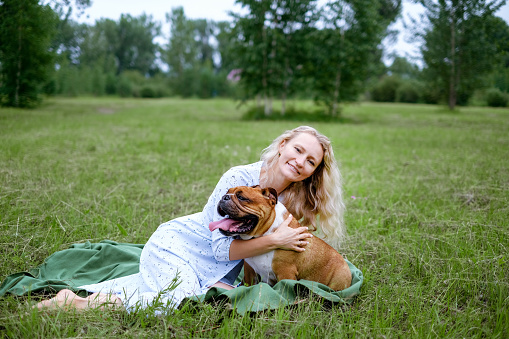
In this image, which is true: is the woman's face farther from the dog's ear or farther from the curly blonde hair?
the dog's ear

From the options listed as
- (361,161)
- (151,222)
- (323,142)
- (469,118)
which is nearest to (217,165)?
(151,222)

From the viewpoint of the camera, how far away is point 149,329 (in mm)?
2244

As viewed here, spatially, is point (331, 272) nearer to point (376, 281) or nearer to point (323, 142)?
point (376, 281)

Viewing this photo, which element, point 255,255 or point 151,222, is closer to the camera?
point 255,255

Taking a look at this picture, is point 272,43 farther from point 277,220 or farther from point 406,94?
point 406,94

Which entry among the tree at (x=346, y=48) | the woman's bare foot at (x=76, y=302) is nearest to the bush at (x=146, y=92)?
the tree at (x=346, y=48)

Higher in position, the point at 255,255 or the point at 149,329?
the point at 255,255

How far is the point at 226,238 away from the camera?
2.69 metres

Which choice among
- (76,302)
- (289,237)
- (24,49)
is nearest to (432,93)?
(24,49)

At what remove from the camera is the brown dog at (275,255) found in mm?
2471

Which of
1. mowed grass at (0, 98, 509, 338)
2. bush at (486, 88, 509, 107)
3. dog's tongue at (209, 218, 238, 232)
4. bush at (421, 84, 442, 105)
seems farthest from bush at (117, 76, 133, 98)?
dog's tongue at (209, 218, 238, 232)

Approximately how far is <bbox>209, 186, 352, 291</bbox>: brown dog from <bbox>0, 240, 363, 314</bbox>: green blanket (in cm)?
12

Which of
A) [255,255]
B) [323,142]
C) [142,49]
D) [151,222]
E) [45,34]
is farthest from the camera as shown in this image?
[142,49]

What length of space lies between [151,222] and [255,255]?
2087mm
